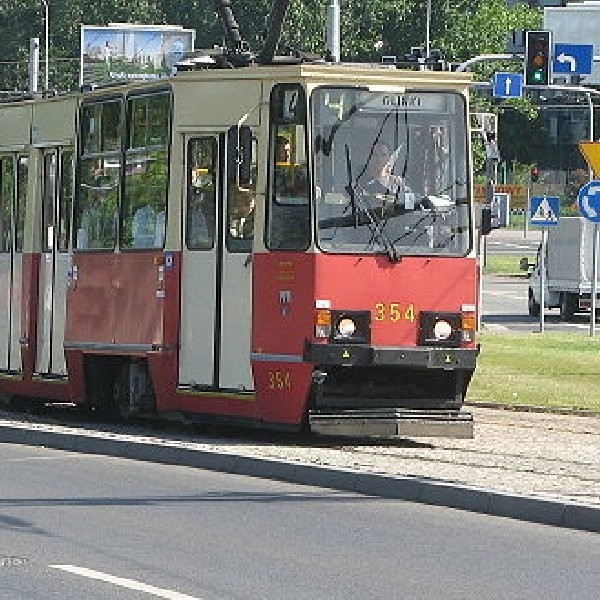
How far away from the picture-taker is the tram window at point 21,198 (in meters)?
25.5

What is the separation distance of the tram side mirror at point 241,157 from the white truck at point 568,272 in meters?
37.6

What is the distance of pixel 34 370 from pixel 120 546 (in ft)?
37.8

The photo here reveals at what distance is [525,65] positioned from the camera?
47.0 meters

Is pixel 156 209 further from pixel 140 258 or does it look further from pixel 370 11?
pixel 370 11

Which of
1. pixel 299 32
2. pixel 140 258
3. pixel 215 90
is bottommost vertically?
pixel 140 258

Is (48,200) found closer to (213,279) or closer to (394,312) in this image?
(213,279)

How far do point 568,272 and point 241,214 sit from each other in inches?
1550

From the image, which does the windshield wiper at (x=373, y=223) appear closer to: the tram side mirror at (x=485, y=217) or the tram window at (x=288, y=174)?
the tram window at (x=288, y=174)

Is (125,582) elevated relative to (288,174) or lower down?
lower down

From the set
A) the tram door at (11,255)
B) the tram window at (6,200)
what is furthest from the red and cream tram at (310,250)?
the tram window at (6,200)

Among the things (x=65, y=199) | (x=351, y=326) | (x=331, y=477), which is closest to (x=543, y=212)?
(x=65, y=199)

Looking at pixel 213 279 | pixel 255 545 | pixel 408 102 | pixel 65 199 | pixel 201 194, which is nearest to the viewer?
pixel 255 545

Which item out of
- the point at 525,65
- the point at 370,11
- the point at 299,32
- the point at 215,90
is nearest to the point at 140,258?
the point at 215,90

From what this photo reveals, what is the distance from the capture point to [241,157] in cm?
2067
